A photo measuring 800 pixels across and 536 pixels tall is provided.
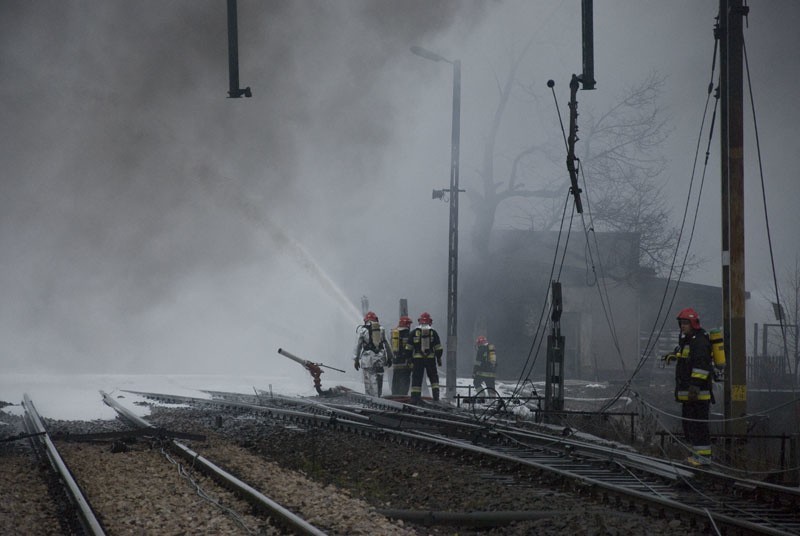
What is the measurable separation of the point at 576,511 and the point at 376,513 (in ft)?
5.26

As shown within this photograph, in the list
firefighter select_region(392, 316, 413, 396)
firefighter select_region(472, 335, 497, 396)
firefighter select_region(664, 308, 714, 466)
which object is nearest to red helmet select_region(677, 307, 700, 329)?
firefighter select_region(664, 308, 714, 466)

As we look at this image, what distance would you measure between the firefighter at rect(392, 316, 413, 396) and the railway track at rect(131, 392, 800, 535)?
4845 millimetres

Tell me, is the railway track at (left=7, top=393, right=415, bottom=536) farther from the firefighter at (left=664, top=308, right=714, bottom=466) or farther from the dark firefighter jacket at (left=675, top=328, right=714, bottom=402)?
the dark firefighter jacket at (left=675, top=328, right=714, bottom=402)

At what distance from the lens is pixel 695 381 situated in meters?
11.0

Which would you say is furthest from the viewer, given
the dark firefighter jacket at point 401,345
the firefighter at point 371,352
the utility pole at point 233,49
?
the firefighter at point 371,352

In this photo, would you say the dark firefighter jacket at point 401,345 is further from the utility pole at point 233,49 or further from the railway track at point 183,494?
the railway track at point 183,494

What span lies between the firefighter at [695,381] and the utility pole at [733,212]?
1433 mm

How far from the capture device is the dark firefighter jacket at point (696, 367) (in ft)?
36.1

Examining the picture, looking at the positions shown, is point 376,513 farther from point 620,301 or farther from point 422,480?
point 620,301

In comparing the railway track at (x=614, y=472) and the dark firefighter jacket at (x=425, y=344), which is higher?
the dark firefighter jacket at (x=425, y=344)

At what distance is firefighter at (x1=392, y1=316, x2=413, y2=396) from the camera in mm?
19438

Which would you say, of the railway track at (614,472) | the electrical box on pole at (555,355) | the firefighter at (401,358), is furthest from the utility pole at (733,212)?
the firefighter at (401,358)

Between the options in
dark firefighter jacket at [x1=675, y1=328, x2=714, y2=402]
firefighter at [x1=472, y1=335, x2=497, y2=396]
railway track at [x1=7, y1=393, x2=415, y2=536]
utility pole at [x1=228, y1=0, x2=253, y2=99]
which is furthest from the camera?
firefighter at [x1=472, y1=335, x2=497, y2=396]

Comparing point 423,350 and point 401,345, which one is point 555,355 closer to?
point 423,350
